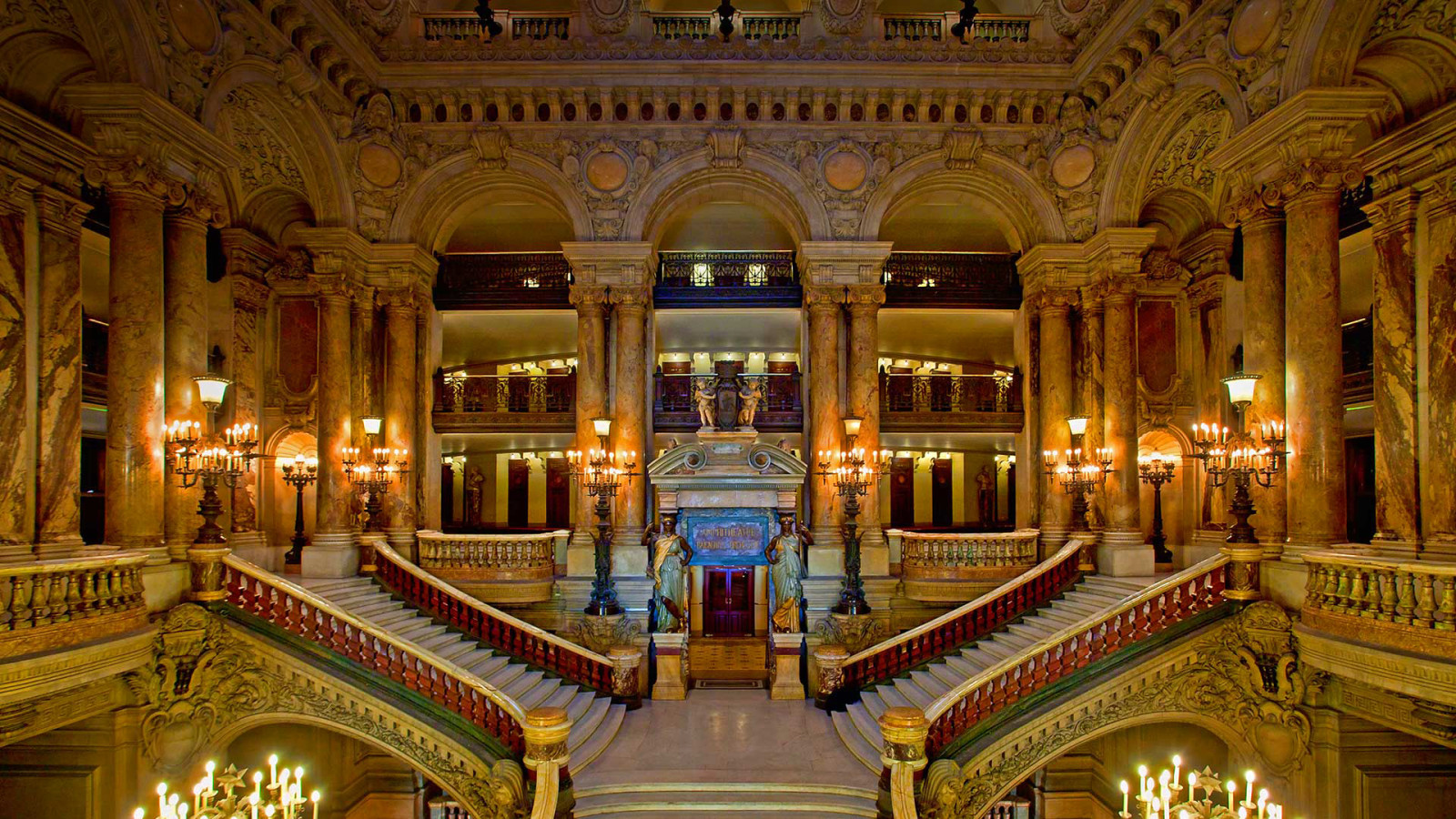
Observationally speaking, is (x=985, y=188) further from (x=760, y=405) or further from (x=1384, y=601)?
(x=1384, y=601)

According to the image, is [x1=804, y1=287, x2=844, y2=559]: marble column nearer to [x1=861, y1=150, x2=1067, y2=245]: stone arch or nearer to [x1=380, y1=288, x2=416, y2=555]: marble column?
[x1=861, y1=150, x2=1067, y2=245]: stone arch

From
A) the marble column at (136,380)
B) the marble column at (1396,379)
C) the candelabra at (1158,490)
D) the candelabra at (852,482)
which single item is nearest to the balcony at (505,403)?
the candelabra at (852,482)

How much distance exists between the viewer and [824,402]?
13.6 metres

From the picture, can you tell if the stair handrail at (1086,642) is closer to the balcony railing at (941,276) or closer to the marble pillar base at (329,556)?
the balcony railing at (941,276)

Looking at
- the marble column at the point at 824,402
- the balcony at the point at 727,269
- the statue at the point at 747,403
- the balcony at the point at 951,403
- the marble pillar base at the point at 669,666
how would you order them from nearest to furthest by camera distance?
1. the marble pillar base at the point at 669,666
2. the statue at the point at 747,403
3. the marble column at the point at 824,402
4. the balcony at the point at 951,403
5. the balcony at the point at 727,269

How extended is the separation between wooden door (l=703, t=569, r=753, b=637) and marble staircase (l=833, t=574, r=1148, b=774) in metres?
4.49

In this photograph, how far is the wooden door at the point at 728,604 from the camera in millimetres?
14758

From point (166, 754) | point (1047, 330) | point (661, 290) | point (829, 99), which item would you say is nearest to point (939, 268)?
point (1047, 330)

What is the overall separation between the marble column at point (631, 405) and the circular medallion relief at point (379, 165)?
4.48 metres

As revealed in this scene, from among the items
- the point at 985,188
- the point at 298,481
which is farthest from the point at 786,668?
the point at 985,188

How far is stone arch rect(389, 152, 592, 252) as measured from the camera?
1344 centimetres

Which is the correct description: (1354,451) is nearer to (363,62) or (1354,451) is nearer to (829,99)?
(829,99)

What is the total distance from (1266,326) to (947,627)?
5.90m

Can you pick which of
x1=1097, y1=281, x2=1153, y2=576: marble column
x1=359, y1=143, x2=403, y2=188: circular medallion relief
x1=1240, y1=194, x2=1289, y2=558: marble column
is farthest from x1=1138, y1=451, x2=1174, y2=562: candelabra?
x1=359, y1=143, x2=403, y2=188: circular medallion relief
